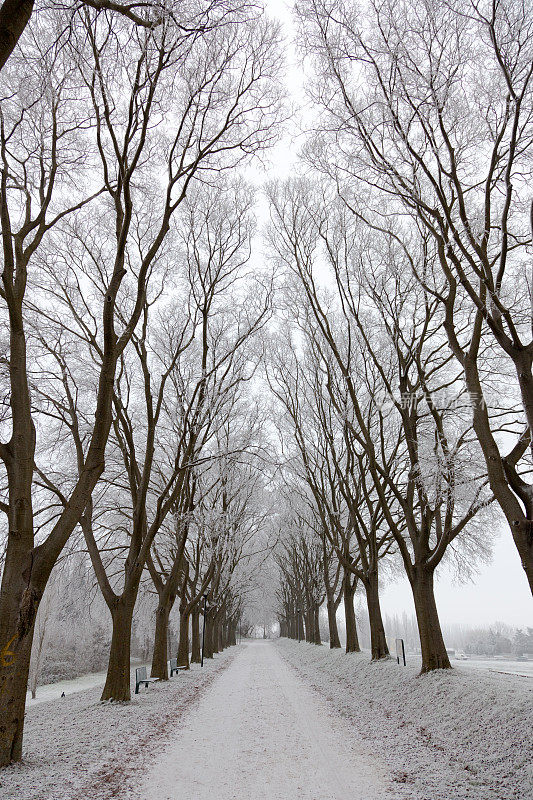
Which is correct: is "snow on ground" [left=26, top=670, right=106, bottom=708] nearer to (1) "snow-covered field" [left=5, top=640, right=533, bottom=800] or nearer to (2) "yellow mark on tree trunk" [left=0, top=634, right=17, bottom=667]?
(1) "snow-covered field" [left=5, top=640, right=533, bottom=800]

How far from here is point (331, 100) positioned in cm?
703

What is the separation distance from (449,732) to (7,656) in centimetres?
547

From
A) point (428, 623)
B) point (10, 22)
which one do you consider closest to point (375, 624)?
point (428, 623)

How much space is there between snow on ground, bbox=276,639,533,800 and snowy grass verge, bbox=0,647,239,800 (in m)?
2.80

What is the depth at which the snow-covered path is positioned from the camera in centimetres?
456

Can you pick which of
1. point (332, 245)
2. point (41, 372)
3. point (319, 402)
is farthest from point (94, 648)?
point (332, 245)

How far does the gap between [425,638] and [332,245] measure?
28.9ft

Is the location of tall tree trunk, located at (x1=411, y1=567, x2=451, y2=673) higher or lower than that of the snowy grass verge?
higher

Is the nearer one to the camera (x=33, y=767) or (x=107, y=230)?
(x=33, y=767)

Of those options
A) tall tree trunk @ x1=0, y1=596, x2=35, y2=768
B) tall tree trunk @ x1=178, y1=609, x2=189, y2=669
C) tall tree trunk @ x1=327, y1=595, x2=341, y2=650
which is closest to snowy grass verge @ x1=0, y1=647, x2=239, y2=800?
tall tree trunk @ x1=0, y1=596, x2=35, y2=768

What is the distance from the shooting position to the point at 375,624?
1498cm

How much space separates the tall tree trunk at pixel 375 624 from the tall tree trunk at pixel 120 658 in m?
7.54

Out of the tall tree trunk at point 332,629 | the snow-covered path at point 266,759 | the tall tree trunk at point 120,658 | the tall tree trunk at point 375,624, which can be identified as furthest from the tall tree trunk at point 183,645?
the snow-covered path at point 266,759

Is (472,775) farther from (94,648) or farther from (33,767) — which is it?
(94,648)
